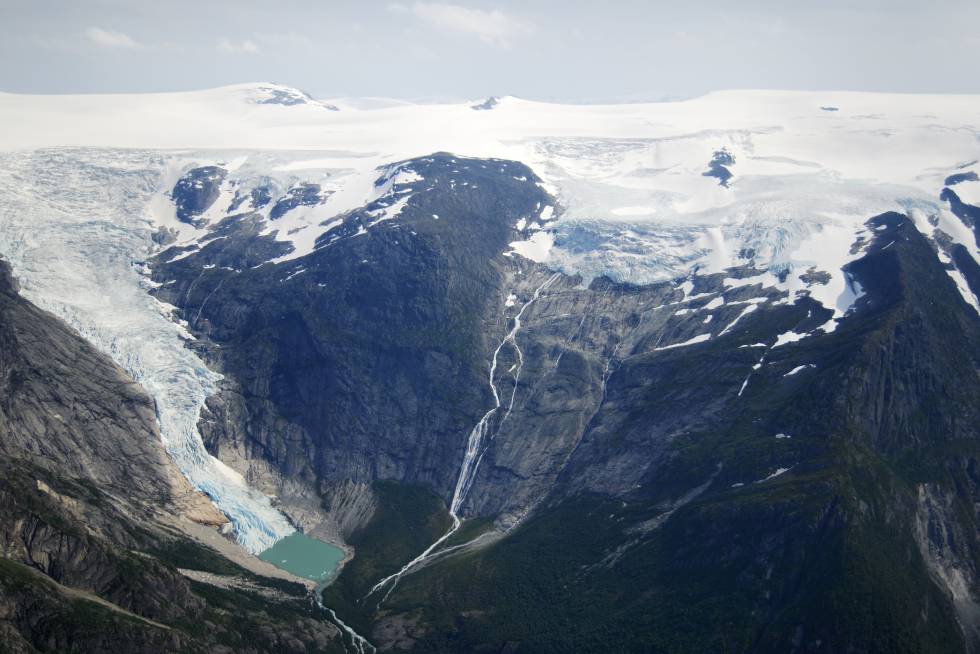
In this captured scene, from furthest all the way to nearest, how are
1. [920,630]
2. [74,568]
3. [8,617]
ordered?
1. [920,630]
2. [74,568]
3. [8,617]

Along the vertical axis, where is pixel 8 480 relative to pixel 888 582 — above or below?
above

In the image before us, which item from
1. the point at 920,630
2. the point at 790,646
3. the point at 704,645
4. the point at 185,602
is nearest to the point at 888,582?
the point at 920,630

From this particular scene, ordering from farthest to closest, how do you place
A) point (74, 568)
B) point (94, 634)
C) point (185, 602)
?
point (185, 602)
point (74, 568)
point (94, 634)

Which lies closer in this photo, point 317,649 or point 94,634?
point 94,634

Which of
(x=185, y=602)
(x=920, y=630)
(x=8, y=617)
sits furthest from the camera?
A: (x=920, y=630)

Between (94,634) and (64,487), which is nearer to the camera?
(94,634)

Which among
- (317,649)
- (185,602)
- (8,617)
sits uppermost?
(8,617)

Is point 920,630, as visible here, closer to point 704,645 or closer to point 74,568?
point 704,645

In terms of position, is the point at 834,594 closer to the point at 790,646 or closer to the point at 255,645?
the point at 790,646

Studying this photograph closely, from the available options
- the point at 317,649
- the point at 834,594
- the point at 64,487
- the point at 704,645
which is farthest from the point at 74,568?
the point at 834,594
